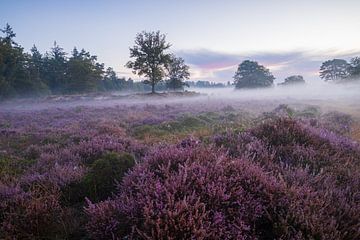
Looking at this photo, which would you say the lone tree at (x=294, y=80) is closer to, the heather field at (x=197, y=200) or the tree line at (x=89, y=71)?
the tree line at (x=89, y=71)

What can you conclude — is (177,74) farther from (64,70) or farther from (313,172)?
(313,172)

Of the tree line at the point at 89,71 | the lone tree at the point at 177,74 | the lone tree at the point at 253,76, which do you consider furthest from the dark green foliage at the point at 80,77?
the lone tree at the point at 253,76

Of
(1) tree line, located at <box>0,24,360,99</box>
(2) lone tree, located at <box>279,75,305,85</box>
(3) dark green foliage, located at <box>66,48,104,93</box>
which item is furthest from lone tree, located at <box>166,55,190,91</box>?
(2) lone tree, located at <box>279,75,305,85</box>

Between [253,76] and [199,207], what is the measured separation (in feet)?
319

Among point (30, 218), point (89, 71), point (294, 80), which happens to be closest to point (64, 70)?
point (89, 71)

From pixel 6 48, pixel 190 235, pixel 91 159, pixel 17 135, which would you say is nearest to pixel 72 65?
pixel 6 48

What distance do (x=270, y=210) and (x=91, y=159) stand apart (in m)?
4.54

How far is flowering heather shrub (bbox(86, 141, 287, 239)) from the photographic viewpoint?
9.41 feet

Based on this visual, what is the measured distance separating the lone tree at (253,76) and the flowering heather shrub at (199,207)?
94.7m

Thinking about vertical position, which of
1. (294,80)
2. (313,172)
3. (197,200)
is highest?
(197,200)

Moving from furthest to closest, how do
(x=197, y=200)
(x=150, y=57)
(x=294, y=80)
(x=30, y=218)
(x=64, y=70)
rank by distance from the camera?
(x=294, y=80), (x=64, y=70), (x=150, y=57), (x=30, y=218), (x=197, y=200)

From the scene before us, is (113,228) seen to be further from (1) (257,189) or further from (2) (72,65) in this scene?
(2) (72,65)

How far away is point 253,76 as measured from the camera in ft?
317

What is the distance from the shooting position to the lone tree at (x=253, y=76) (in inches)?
3784
